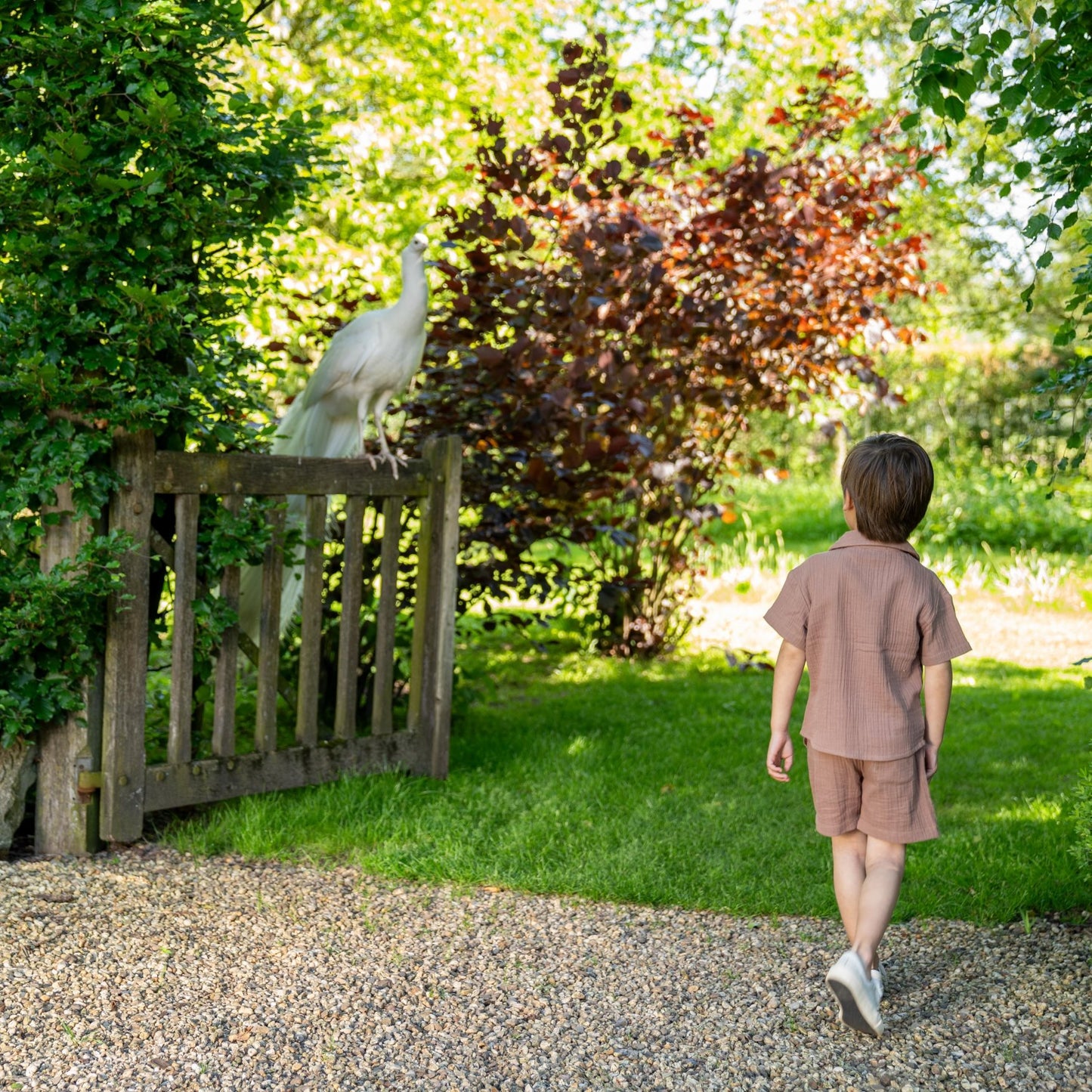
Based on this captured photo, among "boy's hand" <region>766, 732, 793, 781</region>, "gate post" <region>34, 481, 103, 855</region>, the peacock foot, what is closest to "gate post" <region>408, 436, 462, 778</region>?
the peacock foot

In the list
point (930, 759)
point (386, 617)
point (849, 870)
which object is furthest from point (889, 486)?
point (386, 617)

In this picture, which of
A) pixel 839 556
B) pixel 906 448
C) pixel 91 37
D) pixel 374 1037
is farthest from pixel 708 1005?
pixel 91 37

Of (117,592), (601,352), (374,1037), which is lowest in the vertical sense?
(374,1037)

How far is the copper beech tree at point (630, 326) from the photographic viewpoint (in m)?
5.18

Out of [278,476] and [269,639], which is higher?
[278,476]

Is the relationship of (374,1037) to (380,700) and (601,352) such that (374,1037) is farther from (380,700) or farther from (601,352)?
(601,352)

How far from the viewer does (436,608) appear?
474 cm

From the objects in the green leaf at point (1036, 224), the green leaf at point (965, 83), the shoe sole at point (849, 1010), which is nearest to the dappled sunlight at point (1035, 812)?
the shoe sole at point (849, 1010)

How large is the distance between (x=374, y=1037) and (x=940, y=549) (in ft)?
34.1

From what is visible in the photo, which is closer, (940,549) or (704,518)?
(704,518)

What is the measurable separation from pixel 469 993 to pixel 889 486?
1.58 m

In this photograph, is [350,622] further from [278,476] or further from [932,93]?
[932,93]

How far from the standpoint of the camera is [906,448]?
2809 mm

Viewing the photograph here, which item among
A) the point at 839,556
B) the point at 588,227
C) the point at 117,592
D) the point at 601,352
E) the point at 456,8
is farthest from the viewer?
the point at 456,8
